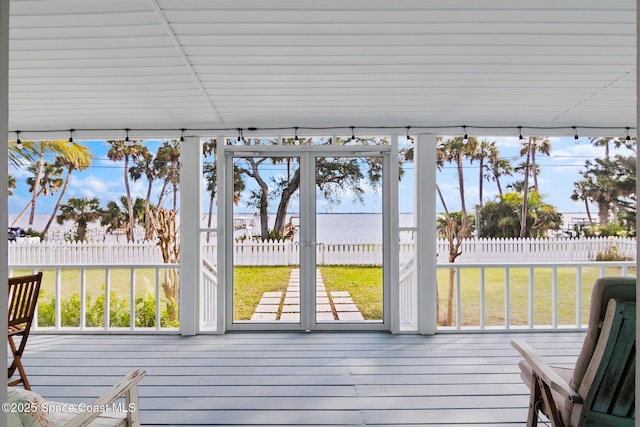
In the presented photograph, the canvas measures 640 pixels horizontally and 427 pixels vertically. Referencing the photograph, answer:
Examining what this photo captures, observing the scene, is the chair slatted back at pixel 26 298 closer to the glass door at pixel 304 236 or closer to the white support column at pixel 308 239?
the glass door at pixel 304 236

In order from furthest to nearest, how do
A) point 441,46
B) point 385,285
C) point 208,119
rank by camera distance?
point 385,285
point 208,119
point 441,46

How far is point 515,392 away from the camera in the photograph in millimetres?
2783

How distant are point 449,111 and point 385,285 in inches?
77.7

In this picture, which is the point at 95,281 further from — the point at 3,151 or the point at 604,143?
the point at 604,143

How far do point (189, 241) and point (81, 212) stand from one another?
15.0 ft

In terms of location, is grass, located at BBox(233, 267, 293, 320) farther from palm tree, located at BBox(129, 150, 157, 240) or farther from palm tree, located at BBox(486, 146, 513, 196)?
palm tree, located at BBox(486, 146, 513, 196)

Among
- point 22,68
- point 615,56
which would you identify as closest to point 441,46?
point 615,56

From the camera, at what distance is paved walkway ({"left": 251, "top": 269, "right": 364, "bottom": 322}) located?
4379 millimetres

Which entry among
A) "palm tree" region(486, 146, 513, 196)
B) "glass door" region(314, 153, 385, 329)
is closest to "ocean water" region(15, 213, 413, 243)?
"glass door" region(314, 153, 385, 329)

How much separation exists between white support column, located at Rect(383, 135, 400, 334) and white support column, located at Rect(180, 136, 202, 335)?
2.11m

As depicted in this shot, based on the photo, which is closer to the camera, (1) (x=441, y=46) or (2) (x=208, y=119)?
(1) (x=441, y=46)

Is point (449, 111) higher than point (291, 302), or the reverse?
point (449, 111)

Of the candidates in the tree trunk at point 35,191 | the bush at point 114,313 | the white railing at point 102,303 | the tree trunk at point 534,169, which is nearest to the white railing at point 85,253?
the white railing at point 102,303

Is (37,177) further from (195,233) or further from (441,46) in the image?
(441,46)
